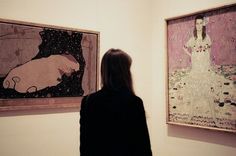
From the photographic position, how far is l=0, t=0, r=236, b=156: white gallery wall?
5.80 ft

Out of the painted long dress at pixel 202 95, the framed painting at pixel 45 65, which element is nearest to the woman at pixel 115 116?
the framed painting at pixel 45 65

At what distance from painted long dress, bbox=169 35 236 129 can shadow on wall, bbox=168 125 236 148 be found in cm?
7

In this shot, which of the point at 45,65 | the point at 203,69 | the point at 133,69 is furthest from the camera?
the point at 133,69

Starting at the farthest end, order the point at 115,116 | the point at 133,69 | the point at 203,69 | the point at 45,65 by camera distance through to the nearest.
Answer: the point at 133,69 → the point at 203,69 → the point at 45,65 → the point at 115,116

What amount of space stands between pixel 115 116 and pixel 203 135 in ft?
3.16

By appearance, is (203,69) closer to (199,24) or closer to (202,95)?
(202,95)

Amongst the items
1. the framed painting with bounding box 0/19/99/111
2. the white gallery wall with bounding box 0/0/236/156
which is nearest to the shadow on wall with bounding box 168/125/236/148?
the white gallery wall with bounding box 0/0/236/156

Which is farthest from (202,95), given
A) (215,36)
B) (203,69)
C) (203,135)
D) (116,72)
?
(116,72)

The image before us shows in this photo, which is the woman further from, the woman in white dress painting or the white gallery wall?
the woman in white dress painting

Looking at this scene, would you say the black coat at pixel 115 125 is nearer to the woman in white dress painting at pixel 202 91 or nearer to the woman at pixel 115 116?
the woman at pixel 115 116

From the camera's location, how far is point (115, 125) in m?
1.26

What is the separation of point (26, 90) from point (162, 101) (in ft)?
3.53

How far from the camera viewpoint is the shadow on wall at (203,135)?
72.1 inches

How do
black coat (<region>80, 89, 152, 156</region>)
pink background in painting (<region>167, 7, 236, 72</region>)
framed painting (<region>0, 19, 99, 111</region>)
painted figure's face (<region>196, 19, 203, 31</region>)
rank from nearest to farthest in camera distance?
black coat (<region>80, 89, 152, 156</region>) → framed painting (<region>0, 19, 99, 111</region>) → pink background in painting (<region>167, 7, 236, 72</region>) → painted figure's face (<region>196, 19, 203, 31</region>)
